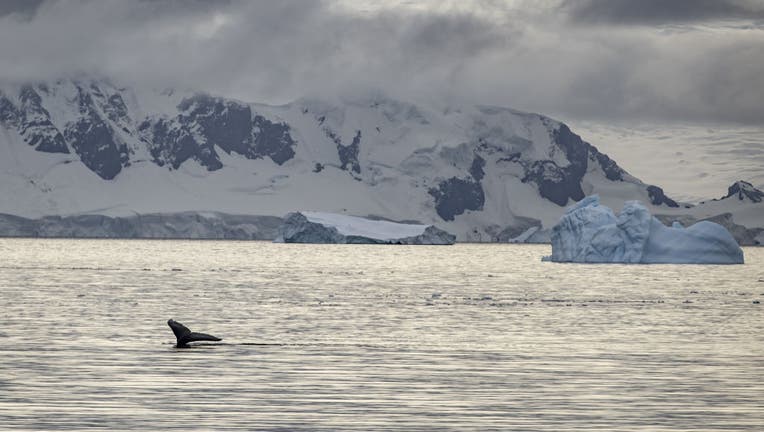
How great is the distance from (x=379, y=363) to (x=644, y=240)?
10664 centimetres

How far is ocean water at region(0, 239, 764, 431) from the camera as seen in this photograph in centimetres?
2756

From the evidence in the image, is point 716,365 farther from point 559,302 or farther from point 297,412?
point 559,302

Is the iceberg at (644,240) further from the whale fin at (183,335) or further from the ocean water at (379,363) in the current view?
the whale fin at (183,335)

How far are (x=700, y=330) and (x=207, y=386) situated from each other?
1092 inches

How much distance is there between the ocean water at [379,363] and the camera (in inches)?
1085

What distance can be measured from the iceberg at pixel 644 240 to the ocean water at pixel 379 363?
64632 mm

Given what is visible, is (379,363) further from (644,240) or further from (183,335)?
(644,240)

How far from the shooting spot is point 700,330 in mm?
54219

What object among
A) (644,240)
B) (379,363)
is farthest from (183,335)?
(644,240)

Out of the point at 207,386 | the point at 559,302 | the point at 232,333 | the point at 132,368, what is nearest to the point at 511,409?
the point at 207,386

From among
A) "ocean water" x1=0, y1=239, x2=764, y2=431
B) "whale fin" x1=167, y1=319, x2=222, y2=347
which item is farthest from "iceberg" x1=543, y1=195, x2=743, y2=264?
"whale fin" x1=167, y1=319, x2=222, y2=347

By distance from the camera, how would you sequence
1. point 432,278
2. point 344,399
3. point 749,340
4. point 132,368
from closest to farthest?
1. point 344,399
2. point 132,368
3. point 749,340
4. point 432,278

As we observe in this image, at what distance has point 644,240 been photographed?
464ft

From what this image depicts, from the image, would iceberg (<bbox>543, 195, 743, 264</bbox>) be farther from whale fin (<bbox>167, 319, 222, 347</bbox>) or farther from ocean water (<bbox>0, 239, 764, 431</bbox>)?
whale fin (<bbox>167, 319, 222, 347</bbox>)
